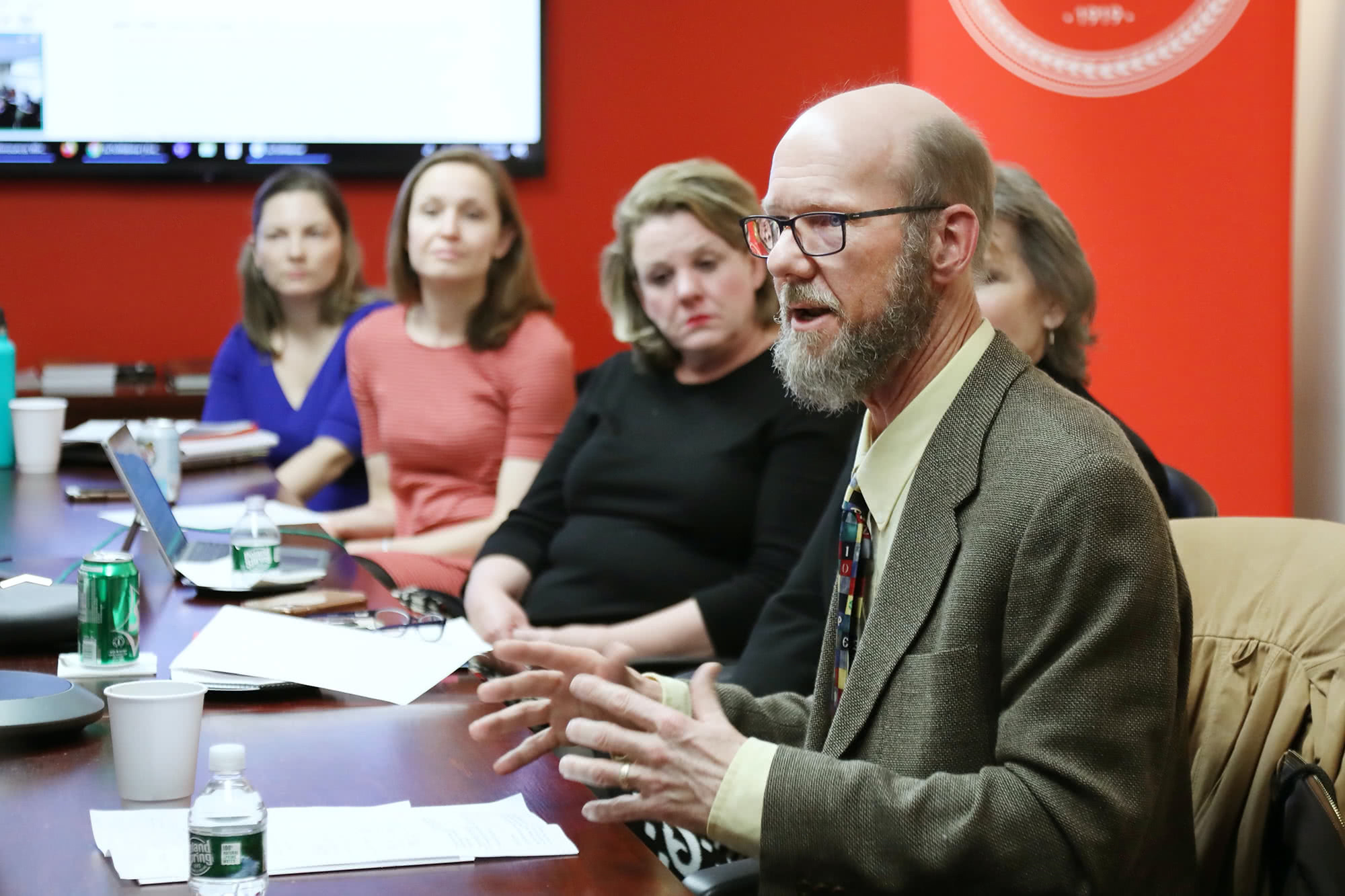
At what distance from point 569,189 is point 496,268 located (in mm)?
1411

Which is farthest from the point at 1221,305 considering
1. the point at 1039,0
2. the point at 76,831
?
the point at 76,831

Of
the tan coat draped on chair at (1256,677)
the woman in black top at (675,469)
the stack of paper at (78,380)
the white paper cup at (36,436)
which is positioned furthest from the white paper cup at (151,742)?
the stack of paper at (78,380)

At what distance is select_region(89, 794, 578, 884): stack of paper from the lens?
40.9 inches

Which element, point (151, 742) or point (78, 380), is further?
point (78, 380)

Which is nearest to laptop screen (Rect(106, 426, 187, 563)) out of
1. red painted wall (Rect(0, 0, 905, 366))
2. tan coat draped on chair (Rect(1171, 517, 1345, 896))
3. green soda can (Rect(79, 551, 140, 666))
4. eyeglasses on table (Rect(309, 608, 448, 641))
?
eyeglasses on table (Rect(309, 608, 448, 641))

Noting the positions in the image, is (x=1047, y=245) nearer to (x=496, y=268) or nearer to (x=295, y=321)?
(x=496, y=268)

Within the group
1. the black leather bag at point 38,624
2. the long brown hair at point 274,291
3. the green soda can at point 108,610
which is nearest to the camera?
the green soda can at point 108,610

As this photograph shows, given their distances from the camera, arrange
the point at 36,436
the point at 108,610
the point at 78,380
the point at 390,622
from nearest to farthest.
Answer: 1. the point at 108,610
2. the point at 390,622
3. the point at 36,436
4. the point at 78,380

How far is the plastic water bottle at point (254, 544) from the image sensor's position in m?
1.98

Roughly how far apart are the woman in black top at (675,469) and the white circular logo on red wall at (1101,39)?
2.20 ft

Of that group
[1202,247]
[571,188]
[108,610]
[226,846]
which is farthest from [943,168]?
[571,188]

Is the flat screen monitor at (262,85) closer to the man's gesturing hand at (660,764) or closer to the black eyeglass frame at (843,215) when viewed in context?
the black eyeglass frame at (843,215)

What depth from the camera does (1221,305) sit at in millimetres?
2625

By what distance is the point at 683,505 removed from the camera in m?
2.35
